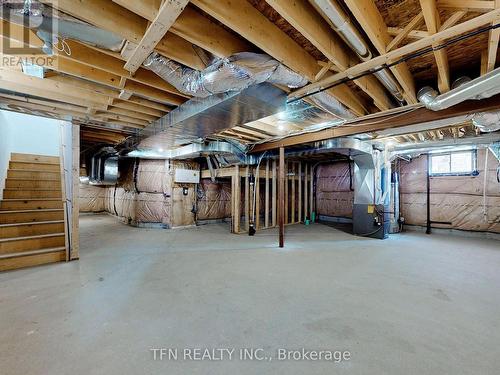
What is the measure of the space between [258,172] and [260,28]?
452 centimetres

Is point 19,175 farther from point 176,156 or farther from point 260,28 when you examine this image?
point 260,28

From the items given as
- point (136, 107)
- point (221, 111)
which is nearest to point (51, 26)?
point (221, 111)

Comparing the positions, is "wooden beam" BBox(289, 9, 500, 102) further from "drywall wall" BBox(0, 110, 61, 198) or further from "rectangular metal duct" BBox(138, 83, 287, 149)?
"drywall wall" BBox(0, 110, 61, 198)

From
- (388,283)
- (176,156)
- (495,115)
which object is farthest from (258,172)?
(495,115)

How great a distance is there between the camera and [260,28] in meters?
1.59

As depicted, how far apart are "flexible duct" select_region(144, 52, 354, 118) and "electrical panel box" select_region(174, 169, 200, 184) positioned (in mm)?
4469

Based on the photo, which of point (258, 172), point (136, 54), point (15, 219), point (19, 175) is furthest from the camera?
point (258, 172)

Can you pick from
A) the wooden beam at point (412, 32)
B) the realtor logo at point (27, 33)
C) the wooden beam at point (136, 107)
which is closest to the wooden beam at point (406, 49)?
the wooden beam at point (412, 32)

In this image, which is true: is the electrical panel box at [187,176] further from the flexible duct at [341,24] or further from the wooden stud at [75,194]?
the flexible duct at [341,24]

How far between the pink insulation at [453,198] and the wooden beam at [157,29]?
7.18 m

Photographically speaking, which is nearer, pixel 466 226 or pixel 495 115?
pixel 495 115

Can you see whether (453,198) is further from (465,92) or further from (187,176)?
(187,176)

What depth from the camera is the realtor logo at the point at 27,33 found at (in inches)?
52.5

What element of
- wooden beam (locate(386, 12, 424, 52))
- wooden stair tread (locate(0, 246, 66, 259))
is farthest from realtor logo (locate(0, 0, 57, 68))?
wooden stair tread (locate(0, 246, 66, 259))
